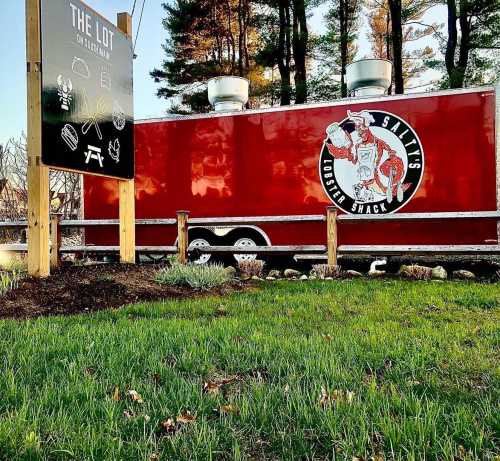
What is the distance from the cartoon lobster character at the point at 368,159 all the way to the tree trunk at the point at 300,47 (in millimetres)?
13734


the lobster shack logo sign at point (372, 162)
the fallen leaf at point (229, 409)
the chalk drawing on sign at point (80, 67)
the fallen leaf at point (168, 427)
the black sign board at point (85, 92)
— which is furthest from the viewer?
the lobster shack logo sign at point (372, 162)

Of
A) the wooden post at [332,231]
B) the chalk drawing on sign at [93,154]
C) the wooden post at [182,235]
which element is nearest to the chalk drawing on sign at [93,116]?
the chalk drawing on sign at [93,154]

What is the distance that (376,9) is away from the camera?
2583cm

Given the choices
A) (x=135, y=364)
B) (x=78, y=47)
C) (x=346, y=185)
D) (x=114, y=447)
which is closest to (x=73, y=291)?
(x=135, y=364)

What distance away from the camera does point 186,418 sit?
2199 mm

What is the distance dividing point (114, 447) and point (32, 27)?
5.55 metres

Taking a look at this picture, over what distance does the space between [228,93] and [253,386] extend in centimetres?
799

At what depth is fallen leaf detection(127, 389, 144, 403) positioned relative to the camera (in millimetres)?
2406

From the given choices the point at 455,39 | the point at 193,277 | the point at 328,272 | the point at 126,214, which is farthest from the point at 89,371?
the point at 455,39

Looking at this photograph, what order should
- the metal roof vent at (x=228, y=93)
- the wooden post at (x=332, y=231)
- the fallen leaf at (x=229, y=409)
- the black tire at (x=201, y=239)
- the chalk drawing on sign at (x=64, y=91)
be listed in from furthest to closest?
the metal roof vent at (x=228, y=93) → the black tire at (x=201, y=239) → the wooden post at (x=332, y=231) → the chalk drawing on sign at (x=64, y=91) → the fallen leaf at (x=229, y=409)

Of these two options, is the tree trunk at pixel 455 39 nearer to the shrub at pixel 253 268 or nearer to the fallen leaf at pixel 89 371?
the shrub at pixel 253 268

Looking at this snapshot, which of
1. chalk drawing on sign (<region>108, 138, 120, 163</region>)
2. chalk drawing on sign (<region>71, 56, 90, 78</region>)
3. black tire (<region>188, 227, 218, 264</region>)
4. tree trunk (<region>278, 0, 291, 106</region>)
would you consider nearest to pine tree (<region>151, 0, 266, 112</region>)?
tree trunk (<region>278, 0, 291, 106</region>)

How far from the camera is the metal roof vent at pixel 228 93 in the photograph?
9.67 m

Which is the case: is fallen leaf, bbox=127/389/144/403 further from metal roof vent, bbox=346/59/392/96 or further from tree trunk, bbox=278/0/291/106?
tree trunk, bbox=278/0/291/106
